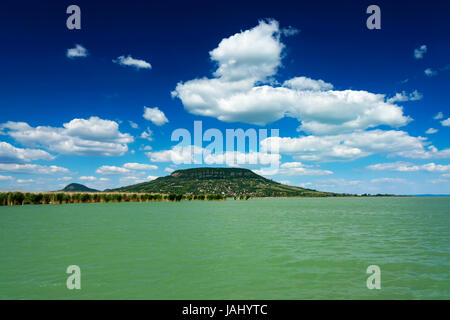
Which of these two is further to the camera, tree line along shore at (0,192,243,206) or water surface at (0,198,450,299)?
tree line along shore at (0,192,243,206)

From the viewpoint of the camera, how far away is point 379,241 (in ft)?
126

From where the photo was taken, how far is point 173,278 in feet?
69.7

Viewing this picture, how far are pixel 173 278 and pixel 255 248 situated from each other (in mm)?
13998

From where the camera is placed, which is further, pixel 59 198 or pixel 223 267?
pixel 59 198

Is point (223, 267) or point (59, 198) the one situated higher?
point (223, 267)

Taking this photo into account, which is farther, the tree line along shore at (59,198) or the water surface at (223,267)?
the tree line along shore at (59,198)

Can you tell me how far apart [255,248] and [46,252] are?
22.3m
